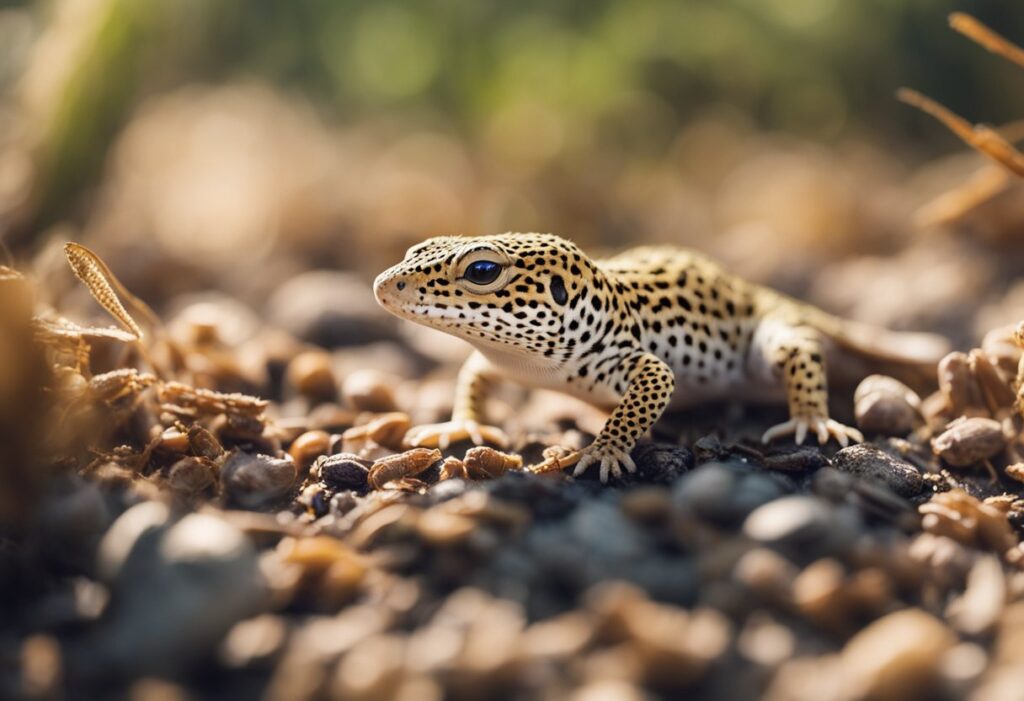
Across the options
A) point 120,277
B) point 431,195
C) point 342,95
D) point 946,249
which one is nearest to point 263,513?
point 120,277

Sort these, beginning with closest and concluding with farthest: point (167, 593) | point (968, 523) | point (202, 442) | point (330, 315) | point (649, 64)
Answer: point (167, 593)
point (968, 523)
point (202, 442)
point (330, 315)
point (649, 64)

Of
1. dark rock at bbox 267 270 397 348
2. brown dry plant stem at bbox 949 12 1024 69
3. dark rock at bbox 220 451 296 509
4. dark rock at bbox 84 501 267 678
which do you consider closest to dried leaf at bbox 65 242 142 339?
dark rock at bbox 220 451 296 509

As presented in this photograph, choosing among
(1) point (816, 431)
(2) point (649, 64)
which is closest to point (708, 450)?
(1) point (816, 431)

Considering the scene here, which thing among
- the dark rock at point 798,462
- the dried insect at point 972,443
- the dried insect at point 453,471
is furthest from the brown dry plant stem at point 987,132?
the dried insect at point 453,471

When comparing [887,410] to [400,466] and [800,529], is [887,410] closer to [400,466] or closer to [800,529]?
[800,529]

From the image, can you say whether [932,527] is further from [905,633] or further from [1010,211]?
[1010,211]

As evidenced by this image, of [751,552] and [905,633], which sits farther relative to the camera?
[751,552]
